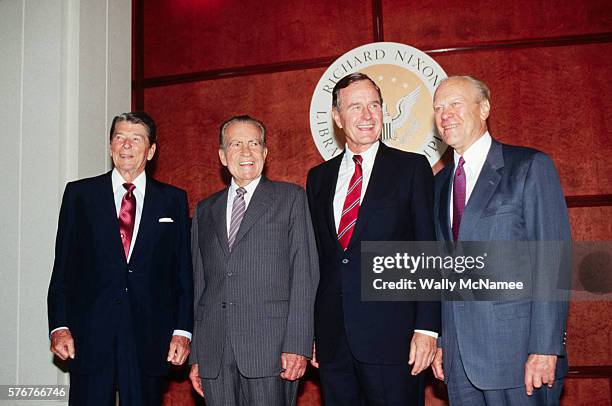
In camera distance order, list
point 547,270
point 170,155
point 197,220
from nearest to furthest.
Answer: point 547,270 < point 197,220 < point 170,155

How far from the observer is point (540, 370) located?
193 centimetres

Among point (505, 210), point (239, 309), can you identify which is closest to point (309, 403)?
point (239, 309)

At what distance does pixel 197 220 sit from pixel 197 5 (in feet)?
6.81

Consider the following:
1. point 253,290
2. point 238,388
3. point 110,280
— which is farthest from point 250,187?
point 238,388

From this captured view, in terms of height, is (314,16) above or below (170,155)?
above

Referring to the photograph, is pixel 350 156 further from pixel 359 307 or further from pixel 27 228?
pixel 27 228

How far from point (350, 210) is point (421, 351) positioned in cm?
61

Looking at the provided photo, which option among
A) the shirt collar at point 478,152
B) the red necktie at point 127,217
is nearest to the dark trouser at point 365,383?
the shirt collar at point 478,152

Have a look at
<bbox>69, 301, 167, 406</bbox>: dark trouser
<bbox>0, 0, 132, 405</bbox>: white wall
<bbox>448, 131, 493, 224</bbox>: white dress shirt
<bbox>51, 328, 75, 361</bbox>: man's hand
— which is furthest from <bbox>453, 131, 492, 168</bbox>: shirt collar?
<bbox>0, 0, 132, 405</bbox>: white wall

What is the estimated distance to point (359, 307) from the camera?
2.21 metres

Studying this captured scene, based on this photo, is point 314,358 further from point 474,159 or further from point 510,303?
point 474,159

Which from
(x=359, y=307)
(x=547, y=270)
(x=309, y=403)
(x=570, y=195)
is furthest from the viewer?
(x=309, y=403)

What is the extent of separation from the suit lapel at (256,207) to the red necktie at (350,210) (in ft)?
1.10

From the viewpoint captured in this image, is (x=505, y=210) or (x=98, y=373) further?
(x=98, y=373)
